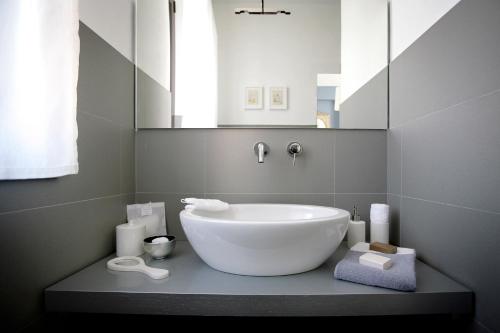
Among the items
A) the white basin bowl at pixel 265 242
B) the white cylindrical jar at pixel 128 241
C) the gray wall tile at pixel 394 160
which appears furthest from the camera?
the gray wall tile at pixel 394 160

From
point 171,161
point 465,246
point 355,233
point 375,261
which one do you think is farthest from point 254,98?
point 465,246

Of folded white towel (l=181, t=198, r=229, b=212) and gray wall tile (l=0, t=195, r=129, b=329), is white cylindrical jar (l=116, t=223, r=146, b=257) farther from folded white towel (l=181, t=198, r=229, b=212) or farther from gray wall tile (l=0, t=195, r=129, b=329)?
folded white towel (l=181, t=198, r=229, b=212)

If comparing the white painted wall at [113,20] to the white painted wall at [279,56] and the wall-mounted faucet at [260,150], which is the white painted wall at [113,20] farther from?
the wall-mounted faucet at [260,150]

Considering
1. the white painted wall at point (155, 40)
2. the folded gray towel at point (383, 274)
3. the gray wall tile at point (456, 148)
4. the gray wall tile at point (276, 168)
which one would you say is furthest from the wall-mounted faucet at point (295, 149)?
the white painted wall at point (155, 40)

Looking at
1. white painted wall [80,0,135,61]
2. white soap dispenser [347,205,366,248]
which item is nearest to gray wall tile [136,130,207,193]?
white painted wall [80,0,135,61]

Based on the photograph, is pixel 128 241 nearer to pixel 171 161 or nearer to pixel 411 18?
pixel 171 161

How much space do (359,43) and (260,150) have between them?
685 mm

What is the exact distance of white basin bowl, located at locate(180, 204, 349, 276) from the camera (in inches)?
28.0

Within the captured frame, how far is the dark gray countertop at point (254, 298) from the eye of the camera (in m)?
0.68

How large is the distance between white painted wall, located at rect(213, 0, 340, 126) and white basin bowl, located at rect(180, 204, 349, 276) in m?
0.61

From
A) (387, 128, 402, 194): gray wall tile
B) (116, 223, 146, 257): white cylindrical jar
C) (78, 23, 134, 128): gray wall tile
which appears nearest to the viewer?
(78, 23, 134, 128): gray wall tile

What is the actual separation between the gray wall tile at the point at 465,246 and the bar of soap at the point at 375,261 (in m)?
0.20

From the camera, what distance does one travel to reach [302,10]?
1.26m

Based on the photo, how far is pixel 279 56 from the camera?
4.13 feet
